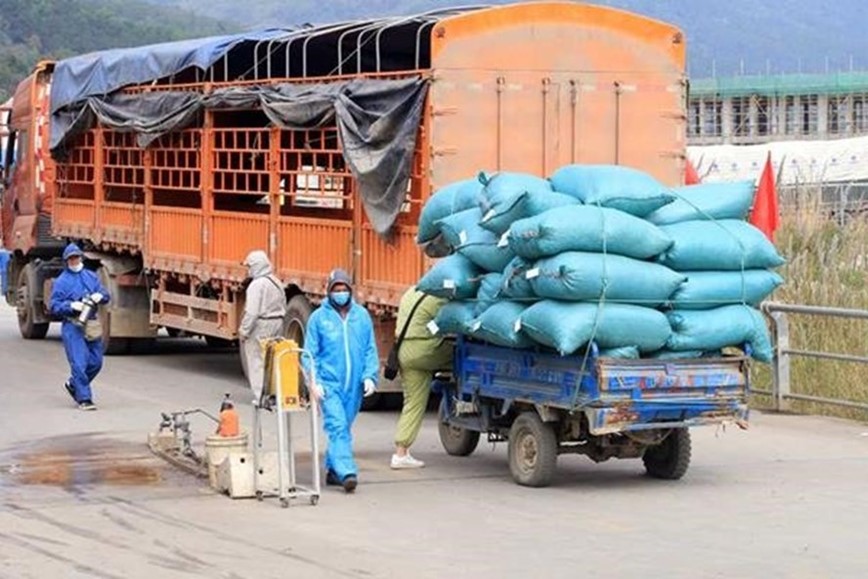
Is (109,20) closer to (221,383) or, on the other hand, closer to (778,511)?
(221,383)

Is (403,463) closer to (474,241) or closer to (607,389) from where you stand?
(474,241)

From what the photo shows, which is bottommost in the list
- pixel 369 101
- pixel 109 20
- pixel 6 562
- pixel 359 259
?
pixel 6 562

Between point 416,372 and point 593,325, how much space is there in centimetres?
214

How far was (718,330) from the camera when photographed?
13.3 m

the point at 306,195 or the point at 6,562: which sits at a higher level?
the point at 306,195

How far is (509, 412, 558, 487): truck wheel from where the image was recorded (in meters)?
13.4

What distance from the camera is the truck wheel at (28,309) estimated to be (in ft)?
86.0

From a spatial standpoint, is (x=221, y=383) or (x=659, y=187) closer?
(x=659, y=187)

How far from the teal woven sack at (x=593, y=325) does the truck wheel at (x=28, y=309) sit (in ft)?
47.4

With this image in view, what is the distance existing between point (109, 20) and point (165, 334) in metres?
81.0

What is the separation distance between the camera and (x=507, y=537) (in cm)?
1158

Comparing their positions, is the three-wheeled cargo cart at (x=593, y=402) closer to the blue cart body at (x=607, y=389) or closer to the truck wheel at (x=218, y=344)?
the blue cart body at (x=607, y=389)

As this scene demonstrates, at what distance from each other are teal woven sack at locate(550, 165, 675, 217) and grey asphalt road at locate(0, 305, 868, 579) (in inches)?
77.7

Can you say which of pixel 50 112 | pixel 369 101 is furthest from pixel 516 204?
pixel 50 112
